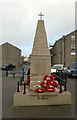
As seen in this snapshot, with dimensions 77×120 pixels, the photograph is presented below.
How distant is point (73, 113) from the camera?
3785 mm

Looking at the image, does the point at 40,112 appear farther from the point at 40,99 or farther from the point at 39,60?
the point at 39,60

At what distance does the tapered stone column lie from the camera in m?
4.98

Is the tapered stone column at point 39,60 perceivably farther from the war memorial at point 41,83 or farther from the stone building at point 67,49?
the stone building at point 67,49

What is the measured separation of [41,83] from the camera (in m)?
4.83

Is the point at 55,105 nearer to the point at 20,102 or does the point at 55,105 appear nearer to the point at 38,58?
the point at 20,102

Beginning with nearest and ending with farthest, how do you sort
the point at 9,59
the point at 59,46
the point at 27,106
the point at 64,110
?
the point at 64,110, the point at 27,106, the point at 59,46, the point at 9,59

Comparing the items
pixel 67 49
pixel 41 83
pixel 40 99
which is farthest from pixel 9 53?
pixel 40 99

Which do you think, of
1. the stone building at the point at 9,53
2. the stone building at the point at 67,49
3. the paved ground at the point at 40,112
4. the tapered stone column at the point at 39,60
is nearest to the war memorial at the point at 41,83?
the tapered stone column at the point at 39,60

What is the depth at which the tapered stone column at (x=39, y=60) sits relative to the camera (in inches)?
196

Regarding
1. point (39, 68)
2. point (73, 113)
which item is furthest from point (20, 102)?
point (73, 113)

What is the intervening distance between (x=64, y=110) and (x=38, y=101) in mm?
1077

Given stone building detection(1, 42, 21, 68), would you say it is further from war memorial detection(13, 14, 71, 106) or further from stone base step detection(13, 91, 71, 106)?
stone base step detection(13, 91, 71, 106)

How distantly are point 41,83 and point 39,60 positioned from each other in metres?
1.08

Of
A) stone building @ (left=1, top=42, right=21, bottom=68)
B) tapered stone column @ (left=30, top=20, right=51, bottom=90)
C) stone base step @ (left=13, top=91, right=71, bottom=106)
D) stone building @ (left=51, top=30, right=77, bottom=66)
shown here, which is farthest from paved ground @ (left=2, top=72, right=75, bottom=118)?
stone building @ (left=1, top=42, right=21, bottom=68)
